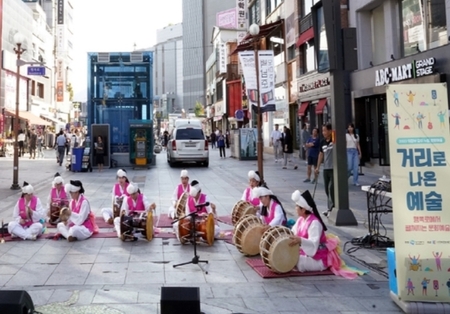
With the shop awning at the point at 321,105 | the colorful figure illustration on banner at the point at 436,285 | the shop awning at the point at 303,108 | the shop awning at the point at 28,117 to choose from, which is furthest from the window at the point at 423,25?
the shop awning at the point at 28,117

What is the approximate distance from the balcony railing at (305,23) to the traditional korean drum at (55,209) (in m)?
19.3

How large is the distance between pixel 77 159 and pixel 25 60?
1105 inches

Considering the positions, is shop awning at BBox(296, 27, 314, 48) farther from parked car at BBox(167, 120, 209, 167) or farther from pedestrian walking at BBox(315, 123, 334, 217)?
pedestrian walking at BBox(315, 123, 334, 217)

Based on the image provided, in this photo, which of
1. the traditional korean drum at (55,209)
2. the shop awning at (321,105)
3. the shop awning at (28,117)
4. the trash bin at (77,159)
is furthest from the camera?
the shop awning at (28,117)

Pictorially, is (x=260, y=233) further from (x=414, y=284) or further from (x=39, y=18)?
(x=39, y=18)

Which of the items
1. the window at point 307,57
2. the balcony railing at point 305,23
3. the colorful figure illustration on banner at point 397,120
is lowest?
the colorful figure illustration on banner at point 397,120

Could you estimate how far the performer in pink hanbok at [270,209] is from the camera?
23.7ft

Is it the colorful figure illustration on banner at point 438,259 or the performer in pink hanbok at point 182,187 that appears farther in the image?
the performer in pink hanbok at point 182,187

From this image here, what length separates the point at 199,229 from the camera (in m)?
7.88

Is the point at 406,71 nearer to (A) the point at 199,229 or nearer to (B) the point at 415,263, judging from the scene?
(A) the point at 199,229

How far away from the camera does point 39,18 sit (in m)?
53.9

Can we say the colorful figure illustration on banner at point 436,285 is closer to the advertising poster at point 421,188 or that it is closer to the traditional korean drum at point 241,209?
the advertising poster at point 421,188

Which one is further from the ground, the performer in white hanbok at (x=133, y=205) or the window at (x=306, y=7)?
the window at (x=306, y=7)

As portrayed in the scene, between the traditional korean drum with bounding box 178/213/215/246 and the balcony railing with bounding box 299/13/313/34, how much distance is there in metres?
20.0
